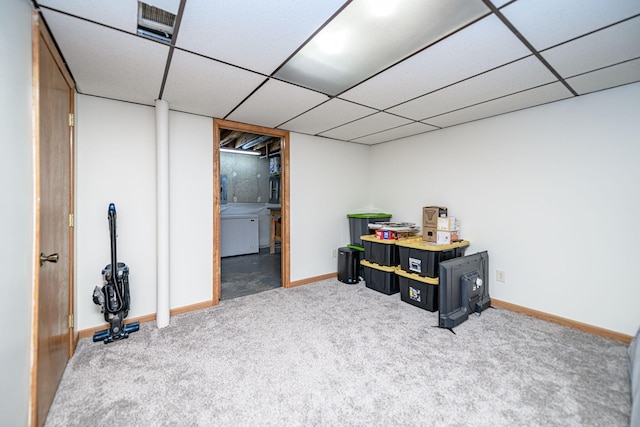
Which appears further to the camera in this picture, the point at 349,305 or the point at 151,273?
the point at 349,305

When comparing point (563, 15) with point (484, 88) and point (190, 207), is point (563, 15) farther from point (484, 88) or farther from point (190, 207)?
point (190, 207)

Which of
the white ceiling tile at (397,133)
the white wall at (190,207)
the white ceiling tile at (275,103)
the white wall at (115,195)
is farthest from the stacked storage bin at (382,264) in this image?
the white wall at (115,195)

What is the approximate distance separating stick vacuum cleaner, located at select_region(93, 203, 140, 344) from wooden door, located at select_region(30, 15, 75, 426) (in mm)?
215

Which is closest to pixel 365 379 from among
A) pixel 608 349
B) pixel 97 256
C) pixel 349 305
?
pixel 349 305

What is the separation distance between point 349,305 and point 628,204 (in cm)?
268

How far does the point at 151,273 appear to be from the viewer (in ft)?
8.91

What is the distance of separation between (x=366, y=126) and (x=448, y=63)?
1.59 m

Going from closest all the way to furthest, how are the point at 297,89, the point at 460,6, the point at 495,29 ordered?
the point at 460,6 < the point at 495,29 < the point at 297,89

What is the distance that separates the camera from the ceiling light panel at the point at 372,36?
4.31 ft

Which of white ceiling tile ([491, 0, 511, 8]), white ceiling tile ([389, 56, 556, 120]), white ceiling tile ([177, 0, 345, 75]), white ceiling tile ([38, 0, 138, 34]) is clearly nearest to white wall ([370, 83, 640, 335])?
white ceiling tile ([389, 56, 556, 120])

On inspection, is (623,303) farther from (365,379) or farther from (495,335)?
(365,379)

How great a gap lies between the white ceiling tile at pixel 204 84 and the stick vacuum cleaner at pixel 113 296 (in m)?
1.19

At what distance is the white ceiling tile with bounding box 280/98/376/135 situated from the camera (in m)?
2.67

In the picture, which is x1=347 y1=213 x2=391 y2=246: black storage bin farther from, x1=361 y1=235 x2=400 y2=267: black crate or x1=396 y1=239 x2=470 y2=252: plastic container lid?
x1=396 y1=239 x2=470 y2=252: plastic container lid
